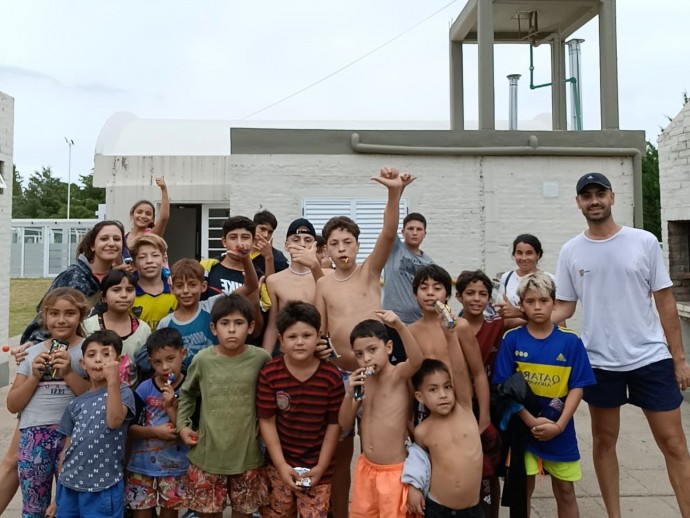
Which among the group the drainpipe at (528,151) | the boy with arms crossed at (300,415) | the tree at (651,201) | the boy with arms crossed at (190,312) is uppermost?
the tree at (651,201)

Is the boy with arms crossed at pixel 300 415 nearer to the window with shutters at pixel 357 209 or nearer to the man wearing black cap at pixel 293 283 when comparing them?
the man wearing black cap at pixel 293 283

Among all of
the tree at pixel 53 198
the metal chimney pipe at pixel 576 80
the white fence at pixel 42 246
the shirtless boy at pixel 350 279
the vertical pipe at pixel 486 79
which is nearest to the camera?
the shirtless boy at pixel 350 279

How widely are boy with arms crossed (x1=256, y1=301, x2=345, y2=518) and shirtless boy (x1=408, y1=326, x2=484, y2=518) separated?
17.8 inches

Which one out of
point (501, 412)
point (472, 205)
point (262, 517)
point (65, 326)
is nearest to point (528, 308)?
point (501, 412)

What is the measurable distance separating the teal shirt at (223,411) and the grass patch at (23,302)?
425 inches

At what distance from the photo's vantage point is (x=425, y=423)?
2.88 meters

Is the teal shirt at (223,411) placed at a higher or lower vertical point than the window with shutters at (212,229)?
lower

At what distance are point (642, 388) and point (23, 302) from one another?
1943 centimetres

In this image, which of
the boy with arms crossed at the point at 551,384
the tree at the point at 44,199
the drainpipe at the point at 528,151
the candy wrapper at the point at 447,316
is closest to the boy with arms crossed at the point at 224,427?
the candy wrapper at the point at 447,316

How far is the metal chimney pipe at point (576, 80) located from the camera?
9.60 meters

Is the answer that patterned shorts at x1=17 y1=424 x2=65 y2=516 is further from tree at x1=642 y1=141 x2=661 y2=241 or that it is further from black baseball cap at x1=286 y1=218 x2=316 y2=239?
tree at x1=642 y1=141 x2=661 y2=241

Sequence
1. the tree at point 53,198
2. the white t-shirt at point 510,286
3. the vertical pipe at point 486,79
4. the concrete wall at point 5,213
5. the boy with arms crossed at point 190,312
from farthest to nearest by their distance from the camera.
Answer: the tree at point 53,198 < the vertical pipe at point 486,79 < the concrete wall at point 5,213 < the white t-shirt at point 510,286 < the boy with arms crossed at point 190,312

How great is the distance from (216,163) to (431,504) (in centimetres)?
835

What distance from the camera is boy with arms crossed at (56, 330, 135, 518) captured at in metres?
2.85
